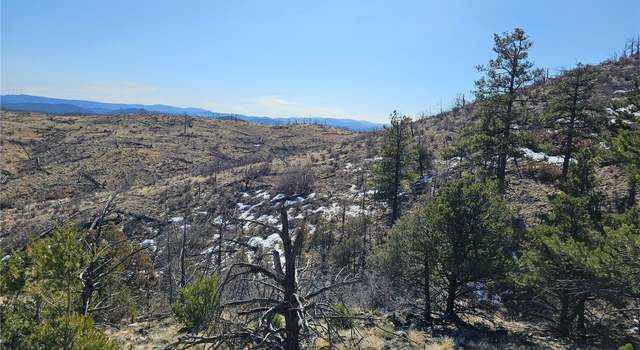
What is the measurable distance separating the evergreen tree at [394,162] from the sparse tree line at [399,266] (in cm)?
11

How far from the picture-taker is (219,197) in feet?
124

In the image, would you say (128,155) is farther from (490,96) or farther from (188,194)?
(490,96)

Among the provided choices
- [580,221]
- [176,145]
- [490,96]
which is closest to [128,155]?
[176,145]

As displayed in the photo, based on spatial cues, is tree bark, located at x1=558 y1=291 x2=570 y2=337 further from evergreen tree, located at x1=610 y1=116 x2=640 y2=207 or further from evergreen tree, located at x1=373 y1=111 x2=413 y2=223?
evergreen tree, located at x1=373 y1=111 x2=413 y2=223

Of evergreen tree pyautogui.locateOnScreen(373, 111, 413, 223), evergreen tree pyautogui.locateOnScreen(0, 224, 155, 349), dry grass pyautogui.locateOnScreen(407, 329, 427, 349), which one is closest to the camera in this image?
evergreen tree pyautogui.locateOnScreen(0, 224, 155, 349)

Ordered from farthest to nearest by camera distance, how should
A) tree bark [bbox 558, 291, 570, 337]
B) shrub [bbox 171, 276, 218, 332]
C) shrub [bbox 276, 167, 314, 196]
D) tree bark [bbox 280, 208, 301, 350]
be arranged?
shrub [bbox 276, 167, 314, 196]
tree bark [bbox 558, 291, 570, 337]
shrub [bbox 171, 276, 218, 332]
tree bark [bbox 280, 208, 301, 350]

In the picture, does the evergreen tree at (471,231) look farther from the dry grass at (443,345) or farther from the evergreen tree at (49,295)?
the evergreen tree at (49,295)

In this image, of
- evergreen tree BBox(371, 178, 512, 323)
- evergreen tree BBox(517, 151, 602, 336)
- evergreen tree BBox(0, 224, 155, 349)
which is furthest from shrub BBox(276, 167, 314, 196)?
evergreen tree BBox(0, 224, 155, 349)

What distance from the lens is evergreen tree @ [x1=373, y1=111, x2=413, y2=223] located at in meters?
27.0

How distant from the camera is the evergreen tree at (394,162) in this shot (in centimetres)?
2702

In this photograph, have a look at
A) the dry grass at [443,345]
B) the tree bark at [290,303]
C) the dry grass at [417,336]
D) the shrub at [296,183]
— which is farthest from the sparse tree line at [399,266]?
the shrub at [296,183]

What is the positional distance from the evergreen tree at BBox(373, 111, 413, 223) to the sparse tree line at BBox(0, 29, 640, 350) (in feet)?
0.35

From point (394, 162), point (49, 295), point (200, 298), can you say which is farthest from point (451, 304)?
point (394, 162)

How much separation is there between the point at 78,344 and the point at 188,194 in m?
37.9
